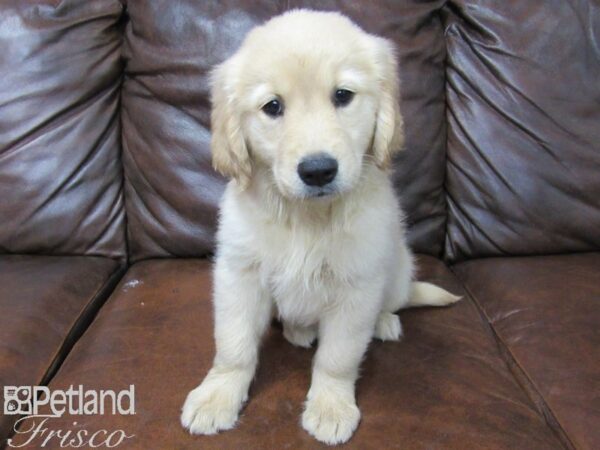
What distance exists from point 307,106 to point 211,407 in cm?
64

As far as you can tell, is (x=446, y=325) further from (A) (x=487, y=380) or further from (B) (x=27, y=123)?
(B) (x=27, y=123)

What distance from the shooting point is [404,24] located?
1.75 metres

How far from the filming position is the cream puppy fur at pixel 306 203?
1062mm

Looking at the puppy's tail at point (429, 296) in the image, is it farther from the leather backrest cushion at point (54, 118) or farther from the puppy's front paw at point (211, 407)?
the leather backrest cushion at point (54, 118)

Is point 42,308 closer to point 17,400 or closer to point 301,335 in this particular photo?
point 17,400

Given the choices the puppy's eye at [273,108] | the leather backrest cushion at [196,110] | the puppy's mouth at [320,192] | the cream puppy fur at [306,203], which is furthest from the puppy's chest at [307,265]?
the leather backrest cushion at [196,110]

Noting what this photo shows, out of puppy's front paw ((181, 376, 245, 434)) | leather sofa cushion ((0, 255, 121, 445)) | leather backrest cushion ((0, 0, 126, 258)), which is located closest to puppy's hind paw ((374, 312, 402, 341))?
puppy's front paw ((181, 376, 245, 434))

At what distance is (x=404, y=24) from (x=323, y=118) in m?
0.87

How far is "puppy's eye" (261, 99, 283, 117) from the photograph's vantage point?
1.10m

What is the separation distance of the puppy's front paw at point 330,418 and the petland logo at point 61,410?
36 cm

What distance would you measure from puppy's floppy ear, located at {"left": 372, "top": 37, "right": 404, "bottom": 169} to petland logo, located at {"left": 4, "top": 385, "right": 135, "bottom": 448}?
29.8 inches

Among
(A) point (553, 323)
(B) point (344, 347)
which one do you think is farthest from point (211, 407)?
(A) point (553, 323)

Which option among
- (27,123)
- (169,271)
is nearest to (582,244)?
(169,271)

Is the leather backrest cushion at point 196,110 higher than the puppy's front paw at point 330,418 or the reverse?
higher
